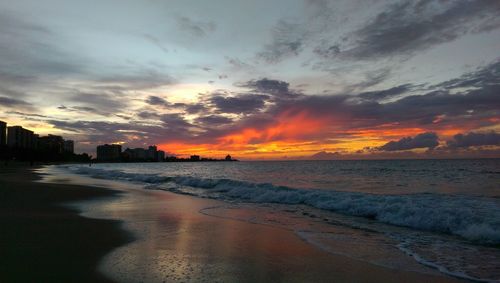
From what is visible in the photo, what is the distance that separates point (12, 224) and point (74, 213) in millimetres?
3198

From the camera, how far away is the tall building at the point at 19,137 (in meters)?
159

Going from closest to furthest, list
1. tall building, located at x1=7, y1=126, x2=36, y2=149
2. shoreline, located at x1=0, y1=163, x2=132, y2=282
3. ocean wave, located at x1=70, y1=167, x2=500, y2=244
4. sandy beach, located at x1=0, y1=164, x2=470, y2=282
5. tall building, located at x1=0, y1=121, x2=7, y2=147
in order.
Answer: shoreline, located at x1=0, y1=163, x2=132, y2=282
sandy beach, located at x1=0, y1=164, x2=470, y2=282
ocean wave, located at x1=70, y1=167, x2=500, y2=244
tall building, located at x1=0, y1=121, x2=7, y2=147
tall building, located at x1=7, y1=126, x2=36, y2=149

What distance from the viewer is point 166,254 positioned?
25.5 feet

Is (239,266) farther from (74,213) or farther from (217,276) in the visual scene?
(74,213)

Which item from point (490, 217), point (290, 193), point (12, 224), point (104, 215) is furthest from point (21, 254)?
point (290, 193)

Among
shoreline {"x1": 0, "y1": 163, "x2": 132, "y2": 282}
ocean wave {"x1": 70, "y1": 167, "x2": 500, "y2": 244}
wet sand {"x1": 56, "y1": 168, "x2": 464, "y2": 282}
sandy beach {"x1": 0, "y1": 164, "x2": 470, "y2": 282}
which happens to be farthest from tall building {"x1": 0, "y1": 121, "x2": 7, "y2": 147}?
wet sand {"x1": 56, "y1": 168, "x2": 464, "y2": 282}

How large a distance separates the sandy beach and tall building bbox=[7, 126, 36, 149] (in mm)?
164650

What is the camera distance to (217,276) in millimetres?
6332

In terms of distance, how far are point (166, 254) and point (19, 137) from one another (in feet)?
612

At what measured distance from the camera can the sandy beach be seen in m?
6.35

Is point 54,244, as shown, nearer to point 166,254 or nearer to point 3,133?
point 166,254

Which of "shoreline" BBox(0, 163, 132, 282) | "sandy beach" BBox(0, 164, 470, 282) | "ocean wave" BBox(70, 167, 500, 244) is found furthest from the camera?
"ocean wave" BBox(70, 167, 500, 244)

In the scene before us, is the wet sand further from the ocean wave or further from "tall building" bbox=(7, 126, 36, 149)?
"tall building" bbox=(7, 126, 36, 149)

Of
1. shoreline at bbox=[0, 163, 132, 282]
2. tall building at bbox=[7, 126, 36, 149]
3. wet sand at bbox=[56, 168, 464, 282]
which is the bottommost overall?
wet sand at bbox=[56, 168, 464, 282]
